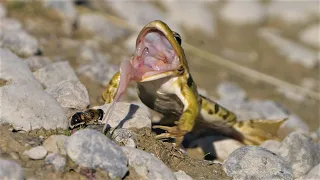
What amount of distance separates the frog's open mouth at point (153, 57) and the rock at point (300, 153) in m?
1.17

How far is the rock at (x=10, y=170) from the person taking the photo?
3.53 m

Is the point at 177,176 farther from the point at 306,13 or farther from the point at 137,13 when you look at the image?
the point at 306,13

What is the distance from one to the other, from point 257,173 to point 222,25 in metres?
6.64

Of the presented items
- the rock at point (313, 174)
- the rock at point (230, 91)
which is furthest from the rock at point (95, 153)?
the rock at point (230, 91)

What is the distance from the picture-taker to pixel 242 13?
36.7 ft

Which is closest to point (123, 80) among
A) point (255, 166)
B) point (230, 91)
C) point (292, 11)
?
point (255, 166)

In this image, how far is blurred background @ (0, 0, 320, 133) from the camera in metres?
7.18

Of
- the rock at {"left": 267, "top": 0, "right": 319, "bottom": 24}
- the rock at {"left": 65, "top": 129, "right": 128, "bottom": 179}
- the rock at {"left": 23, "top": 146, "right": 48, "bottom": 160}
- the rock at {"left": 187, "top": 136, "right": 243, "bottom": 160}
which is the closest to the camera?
the rock at {"left": 65, "top": 129, "right": 128, "bottom": 179}

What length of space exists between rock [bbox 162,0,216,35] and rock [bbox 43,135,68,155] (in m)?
6.26

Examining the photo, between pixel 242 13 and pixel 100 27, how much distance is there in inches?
131

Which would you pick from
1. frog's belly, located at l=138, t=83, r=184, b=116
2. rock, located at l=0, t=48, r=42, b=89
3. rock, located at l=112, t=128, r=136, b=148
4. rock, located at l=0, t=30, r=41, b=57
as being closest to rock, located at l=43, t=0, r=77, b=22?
rock, located at l=0, t=30, r=41, b=57

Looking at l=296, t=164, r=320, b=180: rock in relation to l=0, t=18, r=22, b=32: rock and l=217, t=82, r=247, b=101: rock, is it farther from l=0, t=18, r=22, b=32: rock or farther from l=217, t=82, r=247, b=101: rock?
l=0, t=18, r=22, b=32: rock

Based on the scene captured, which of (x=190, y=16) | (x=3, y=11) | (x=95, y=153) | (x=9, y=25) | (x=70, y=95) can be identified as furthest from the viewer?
(x=190, y=16)

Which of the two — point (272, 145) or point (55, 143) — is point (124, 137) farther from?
point (272, 145)
